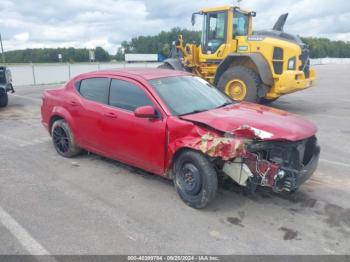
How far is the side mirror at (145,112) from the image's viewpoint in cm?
415

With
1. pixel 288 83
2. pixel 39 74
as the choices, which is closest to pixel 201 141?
pixel 288 83

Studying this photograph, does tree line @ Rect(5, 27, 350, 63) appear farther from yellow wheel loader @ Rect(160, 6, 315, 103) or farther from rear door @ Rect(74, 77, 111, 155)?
rear door @ Rect(74, 77, 111, 155)

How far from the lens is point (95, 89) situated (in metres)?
5.29

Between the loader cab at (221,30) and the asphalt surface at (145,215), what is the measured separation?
6.25m

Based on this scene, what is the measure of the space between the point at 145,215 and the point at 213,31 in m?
8.77

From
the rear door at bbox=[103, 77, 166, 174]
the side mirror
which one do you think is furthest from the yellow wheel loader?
the side mirror

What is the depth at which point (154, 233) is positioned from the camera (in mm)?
3469

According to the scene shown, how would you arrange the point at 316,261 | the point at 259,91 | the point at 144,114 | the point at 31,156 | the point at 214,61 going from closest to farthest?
the point at 316,261
the point at 144,114
the point at 31,156
the point at 259,91
the point at 214,61

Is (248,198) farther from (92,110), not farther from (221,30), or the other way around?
(221,30)

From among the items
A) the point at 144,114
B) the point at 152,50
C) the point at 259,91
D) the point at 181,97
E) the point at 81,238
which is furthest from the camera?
the point at 152,50

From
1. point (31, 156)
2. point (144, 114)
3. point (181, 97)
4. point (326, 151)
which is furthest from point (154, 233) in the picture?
point (326, 151)

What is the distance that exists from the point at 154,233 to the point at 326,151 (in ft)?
13.5

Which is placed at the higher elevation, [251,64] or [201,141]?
[251,64]

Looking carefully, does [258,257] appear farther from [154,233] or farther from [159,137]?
[159,137]
